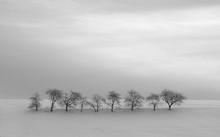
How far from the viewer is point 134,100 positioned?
77.9 m

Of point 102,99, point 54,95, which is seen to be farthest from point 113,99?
point 54,95

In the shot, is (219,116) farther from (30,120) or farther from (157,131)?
(30,120)

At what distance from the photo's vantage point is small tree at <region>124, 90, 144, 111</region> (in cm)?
7744

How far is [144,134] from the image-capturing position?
48.4 m

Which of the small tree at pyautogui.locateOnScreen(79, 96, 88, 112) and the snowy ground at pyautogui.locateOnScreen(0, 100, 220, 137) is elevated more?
the small tree at pyautogui.locateOnScreen(79, 96, 88, 112)

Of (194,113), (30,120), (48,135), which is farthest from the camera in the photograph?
(194,113)

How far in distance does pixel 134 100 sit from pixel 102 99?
7.39 meters

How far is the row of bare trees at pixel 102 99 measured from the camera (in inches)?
2953

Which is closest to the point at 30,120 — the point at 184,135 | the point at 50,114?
the point at 50,114

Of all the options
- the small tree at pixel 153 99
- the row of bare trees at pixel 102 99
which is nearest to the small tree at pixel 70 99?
the row of bare trees at pixel 102 99

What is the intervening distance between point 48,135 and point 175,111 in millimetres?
37685

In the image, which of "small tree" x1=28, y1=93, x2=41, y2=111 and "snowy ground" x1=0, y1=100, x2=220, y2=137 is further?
"small tree" x1=28, y1=93, x2=41, y2=111

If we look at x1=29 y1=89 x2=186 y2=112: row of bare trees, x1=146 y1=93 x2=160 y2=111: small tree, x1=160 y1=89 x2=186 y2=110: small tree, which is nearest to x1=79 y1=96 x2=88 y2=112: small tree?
x1=29 y1=89 x2=186 y2=112: row of bare trees

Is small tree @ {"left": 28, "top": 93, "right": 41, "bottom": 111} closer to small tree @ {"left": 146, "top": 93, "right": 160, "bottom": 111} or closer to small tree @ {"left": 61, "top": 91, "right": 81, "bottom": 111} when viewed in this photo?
small tree @ {"left": 61, "top": 91, "right": 81, "bottom": 111}
